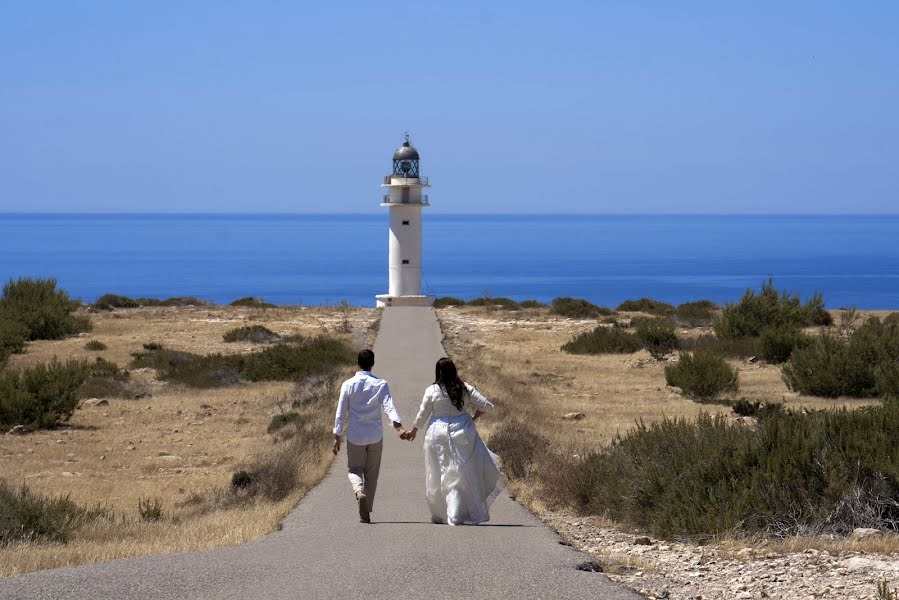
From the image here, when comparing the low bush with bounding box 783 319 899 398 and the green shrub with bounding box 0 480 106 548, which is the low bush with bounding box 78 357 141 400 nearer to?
the green shrub with bounding box 0 480 106 548

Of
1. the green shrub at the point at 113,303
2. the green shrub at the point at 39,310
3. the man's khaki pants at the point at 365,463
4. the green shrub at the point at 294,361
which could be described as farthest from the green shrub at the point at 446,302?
the man's khaki pants at the point at 365,463

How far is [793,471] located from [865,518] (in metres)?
0.65

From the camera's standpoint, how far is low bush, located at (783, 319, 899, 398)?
20.7 metres

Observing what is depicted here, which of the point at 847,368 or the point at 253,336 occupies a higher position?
the point at 847,368

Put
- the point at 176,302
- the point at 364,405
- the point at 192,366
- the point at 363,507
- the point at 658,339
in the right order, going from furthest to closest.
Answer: the point at 176,302, the point at 658,339, the point at 192,366, the point at 364,405, the point at 363,507

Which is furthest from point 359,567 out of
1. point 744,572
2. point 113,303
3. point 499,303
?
point 113,303

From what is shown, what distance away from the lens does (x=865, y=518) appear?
328 inches

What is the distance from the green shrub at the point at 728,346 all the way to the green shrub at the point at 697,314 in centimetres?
795

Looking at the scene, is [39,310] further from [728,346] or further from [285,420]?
[728,346]

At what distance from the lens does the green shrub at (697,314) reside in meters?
39.4

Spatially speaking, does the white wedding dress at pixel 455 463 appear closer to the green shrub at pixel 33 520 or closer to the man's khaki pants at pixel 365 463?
the man's khaki pants at pixel 365 463

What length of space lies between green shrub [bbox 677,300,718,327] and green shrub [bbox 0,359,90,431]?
81.7 feet

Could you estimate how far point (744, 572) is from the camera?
22.4 ft

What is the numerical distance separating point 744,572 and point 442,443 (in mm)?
2895
